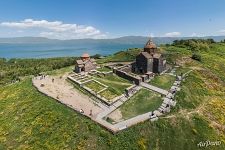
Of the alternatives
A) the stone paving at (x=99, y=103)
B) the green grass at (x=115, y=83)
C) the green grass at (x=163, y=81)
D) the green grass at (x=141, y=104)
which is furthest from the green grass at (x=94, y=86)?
the green grass at (x=163, y=81)

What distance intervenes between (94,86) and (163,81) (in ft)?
54.0

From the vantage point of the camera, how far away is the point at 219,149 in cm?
3800

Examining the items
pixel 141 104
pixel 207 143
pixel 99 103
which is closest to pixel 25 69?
pixel 99 103

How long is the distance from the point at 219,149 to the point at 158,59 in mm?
26581

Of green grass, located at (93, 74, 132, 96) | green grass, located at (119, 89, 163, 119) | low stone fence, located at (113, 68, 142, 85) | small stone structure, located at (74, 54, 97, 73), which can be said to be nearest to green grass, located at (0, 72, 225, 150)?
green grass, located at (119, 89, 163, 119)

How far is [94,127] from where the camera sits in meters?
35.8

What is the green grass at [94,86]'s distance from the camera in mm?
48994

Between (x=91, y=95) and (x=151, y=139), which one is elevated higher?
(x=91, y=95)

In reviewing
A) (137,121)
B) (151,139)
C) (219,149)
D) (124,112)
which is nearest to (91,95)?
(124,112)

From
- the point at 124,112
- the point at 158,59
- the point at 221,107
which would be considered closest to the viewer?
the point at 124,112

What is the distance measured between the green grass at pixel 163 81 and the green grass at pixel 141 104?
436cm

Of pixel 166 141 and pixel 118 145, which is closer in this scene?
pixel 118 145

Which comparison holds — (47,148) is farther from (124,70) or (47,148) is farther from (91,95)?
(124,70)

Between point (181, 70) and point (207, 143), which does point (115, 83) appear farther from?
point (207, 143)
